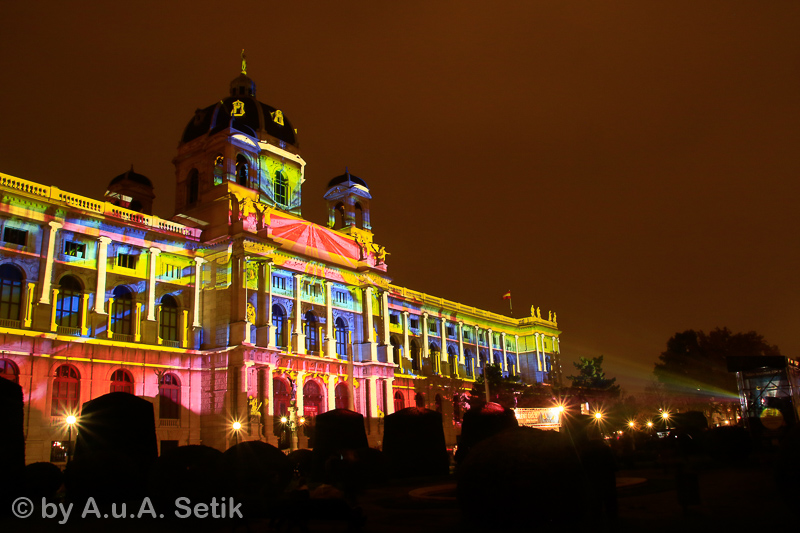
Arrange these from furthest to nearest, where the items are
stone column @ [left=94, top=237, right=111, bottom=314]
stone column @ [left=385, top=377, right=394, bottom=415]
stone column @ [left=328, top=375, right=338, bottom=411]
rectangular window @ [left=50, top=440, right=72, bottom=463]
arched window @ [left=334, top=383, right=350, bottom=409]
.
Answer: stone column @ [left=385, top=377, right=394, bottom=415] → arched window @ [left=334, top=383, right=350, bottom=409] → stone column @ [left=328, top=375, right=338, bottom=411] → stone column @ [left=94, top=237, right=111, bottom=314] → rectangular window @ [left=50, top=440, right=72, bottom=463]

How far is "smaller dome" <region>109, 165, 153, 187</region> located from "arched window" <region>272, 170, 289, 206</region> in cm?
1105

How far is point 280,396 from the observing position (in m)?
49.6

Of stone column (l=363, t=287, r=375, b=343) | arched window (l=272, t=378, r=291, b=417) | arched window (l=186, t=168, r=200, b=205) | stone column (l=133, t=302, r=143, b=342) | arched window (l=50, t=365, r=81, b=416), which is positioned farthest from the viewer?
stone column (l=363, t=287, r=375, b=343)

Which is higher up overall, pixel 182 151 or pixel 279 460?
pixel 182 151

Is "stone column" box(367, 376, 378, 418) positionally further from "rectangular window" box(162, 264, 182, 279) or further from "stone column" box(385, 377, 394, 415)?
"rectangular window" box(162, 264, 182, 279)

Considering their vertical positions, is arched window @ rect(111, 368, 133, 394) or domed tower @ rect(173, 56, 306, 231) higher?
domed tower @ rect(173, 56, 306, 231)

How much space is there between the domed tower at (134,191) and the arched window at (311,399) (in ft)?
68.1

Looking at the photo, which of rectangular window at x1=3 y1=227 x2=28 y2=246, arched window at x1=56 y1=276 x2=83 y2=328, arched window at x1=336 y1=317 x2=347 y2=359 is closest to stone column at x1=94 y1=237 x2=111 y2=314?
arched window at x1=56 y1=276 x2=83 y2=328

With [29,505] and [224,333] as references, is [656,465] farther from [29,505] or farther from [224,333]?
[224,333]

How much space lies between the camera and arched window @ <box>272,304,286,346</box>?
2034 inches

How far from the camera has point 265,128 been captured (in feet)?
202

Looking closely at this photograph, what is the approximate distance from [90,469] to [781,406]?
30.4m

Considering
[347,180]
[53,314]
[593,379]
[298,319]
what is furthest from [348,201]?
[593,379]

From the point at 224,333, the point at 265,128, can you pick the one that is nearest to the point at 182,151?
the point at 265,128
